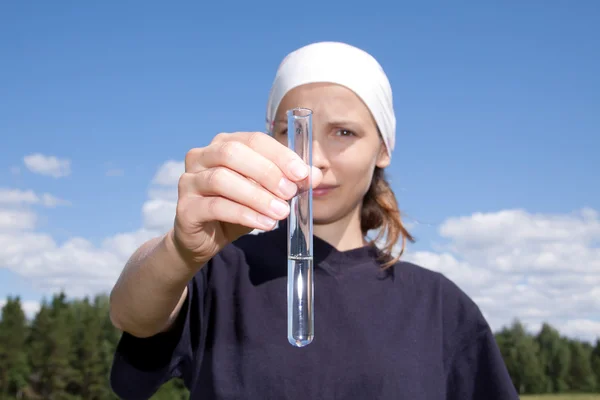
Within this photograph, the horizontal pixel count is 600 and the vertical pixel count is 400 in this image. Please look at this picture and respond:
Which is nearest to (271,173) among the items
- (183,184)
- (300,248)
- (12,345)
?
(300,248)

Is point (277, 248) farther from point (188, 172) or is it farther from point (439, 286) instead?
point (188, 172)

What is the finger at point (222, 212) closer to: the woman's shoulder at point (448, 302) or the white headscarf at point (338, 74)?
the white headscarf at point (338, 74)

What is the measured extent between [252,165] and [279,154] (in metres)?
0.11

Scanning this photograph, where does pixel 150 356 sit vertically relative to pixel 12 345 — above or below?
below

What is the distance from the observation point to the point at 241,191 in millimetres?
2439

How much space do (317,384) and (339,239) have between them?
1.07 metres

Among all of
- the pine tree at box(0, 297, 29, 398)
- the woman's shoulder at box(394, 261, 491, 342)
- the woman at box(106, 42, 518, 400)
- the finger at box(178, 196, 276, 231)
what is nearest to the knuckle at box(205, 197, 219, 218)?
the finger at box(178, 196, 276, 231)

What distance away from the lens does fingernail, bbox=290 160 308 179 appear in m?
2.32

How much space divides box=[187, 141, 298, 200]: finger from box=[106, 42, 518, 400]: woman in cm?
76

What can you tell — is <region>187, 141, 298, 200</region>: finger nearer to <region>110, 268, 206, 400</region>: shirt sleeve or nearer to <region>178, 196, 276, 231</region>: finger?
<region>178, 196, 276, 231</region>: finger

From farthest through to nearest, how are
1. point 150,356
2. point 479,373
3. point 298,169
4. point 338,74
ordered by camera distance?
point 479,373
point 338,74
point 150,356
point 298,169

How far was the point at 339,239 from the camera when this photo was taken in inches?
177

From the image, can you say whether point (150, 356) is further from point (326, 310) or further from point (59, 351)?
point (59, 351)

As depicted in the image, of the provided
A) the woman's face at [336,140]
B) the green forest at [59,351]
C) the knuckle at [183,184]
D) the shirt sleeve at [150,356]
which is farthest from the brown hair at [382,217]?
the green forest at [59,351]
